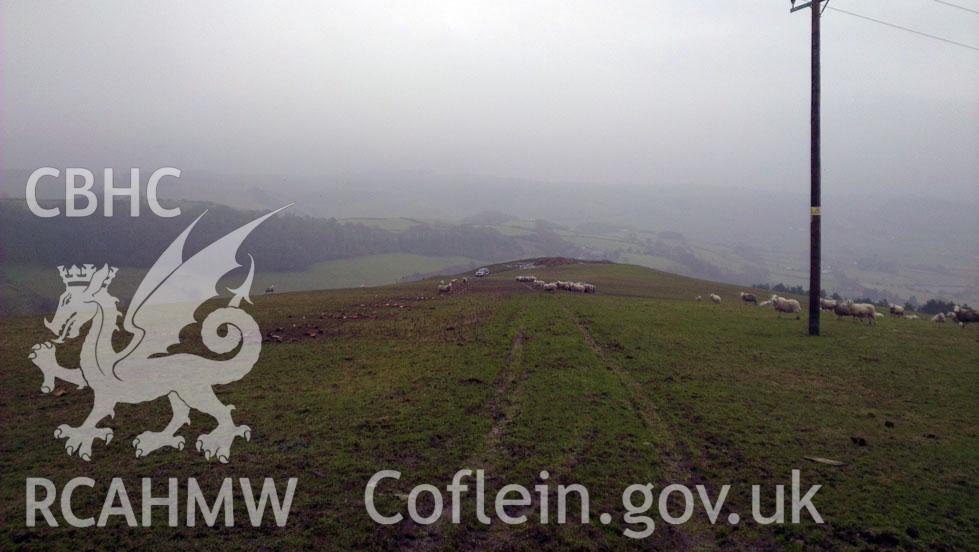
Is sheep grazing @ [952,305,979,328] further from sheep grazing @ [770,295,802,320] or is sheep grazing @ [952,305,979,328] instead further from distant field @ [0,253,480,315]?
distant field @ [0,253,480,315]

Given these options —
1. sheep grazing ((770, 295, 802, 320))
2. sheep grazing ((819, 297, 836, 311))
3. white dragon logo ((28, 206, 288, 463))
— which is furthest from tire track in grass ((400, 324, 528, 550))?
sheep grazing ((819, 297, 836, 311))

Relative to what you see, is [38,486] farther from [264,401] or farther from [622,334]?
[622,334]

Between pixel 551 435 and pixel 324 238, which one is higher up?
pixel 324 238

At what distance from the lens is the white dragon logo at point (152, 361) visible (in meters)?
10.2

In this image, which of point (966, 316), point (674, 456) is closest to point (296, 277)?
point (966, 316)

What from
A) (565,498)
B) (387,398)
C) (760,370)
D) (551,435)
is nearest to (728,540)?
(565,498)

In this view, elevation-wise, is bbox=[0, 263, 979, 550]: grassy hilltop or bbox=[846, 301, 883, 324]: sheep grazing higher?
bbox=[846, 301, 883, 324]: sheep grazing

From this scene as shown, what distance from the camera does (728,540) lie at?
277 inches

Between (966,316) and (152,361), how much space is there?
37383 mm

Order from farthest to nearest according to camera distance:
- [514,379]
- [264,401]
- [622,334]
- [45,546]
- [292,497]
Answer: [622,334]
[514,379]
[264,401]
[292,497]
[45,546]

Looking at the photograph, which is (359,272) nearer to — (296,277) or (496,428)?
(296,277)

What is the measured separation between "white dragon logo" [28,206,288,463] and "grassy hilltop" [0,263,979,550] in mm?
396

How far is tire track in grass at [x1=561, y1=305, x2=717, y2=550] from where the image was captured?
7.12 m

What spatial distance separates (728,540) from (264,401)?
10.5 meters
